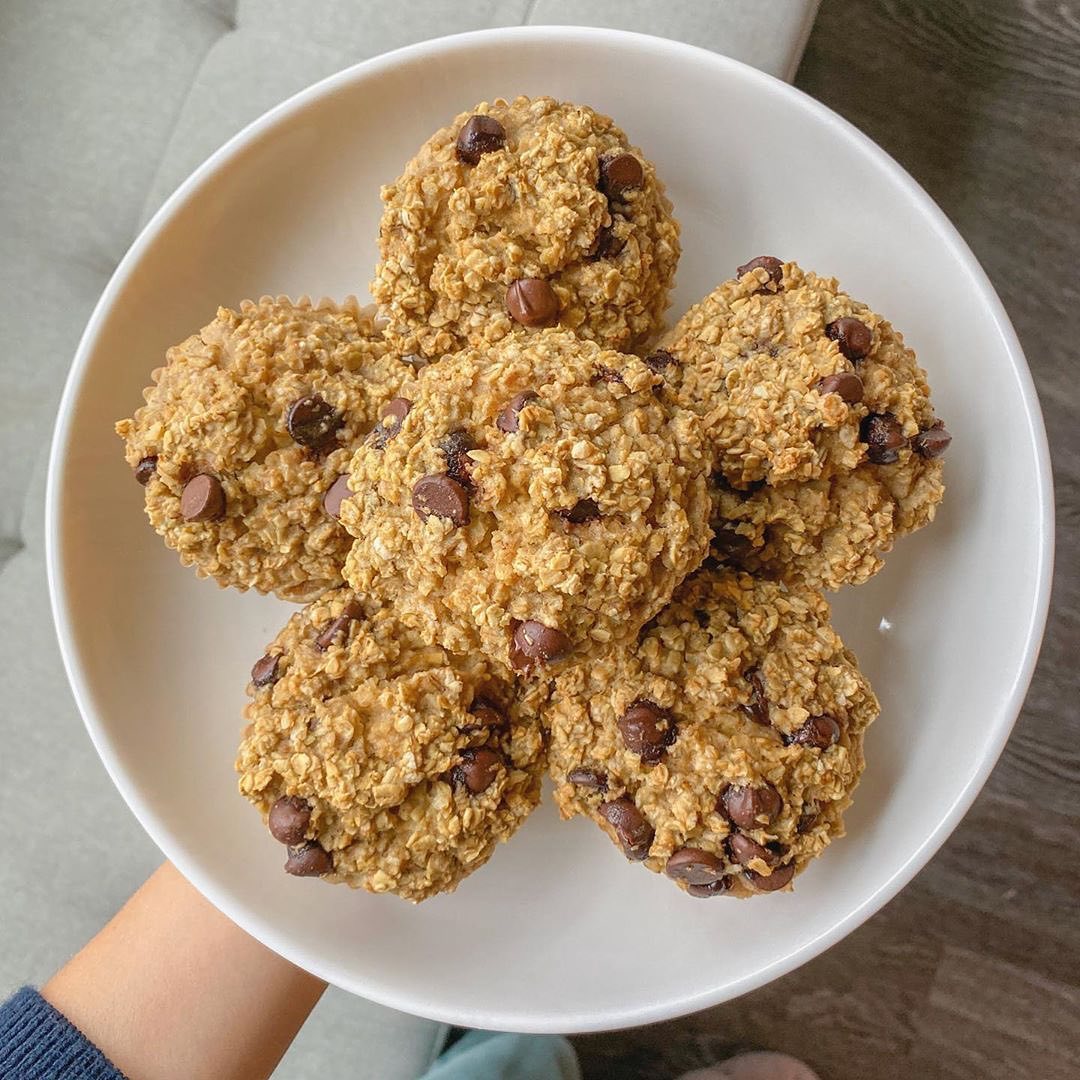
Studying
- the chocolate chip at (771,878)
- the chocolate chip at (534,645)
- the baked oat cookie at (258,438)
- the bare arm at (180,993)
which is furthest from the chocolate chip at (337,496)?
the bare arm at (180,993)

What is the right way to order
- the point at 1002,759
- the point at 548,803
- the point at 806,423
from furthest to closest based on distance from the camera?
the point at 1002,759 → the point at 548,803 → the point at 806,423

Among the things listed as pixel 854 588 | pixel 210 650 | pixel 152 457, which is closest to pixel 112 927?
pixel 210 650

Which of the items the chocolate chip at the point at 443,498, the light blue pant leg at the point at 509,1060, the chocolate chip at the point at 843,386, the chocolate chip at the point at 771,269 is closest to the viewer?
the chocolate chip at the point at 443,498

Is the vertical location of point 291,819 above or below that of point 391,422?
below

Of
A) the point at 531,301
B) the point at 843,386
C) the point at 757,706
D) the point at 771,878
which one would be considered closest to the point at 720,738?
the point at 757,706

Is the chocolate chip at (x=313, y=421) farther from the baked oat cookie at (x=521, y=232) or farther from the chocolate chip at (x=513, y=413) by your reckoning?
the chocolate chip at (x=513, y=413)

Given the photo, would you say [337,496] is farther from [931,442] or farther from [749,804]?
[931,442]

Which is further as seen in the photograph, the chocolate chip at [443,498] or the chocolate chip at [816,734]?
the chocolate chip at [816,734]
